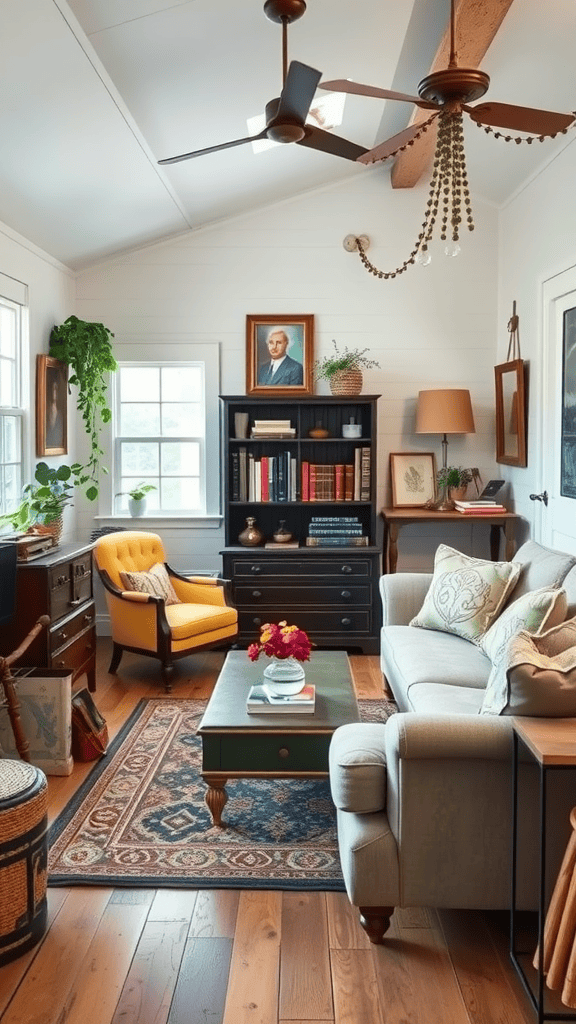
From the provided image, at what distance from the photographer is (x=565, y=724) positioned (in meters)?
2.14

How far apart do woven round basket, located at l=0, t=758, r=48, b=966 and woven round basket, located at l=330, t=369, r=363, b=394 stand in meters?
3.77

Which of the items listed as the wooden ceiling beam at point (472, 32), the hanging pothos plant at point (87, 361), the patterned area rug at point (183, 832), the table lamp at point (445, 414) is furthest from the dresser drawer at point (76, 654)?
the wooden ceiling beam at point (472, 32)

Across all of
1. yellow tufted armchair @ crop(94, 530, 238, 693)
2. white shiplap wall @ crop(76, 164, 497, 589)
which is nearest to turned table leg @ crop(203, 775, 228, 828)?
yellow tufted armchair @ crop(94, 530, 238, 693)

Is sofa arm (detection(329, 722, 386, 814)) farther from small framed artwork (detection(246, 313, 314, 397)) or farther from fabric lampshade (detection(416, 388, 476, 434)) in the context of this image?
small framed artwork (detection(246, 313, 314, 397))

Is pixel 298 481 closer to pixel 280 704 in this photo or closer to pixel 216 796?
pixel 280 704

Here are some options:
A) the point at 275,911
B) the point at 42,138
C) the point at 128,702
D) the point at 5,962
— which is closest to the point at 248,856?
the point at 275,911

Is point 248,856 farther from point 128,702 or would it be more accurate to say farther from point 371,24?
point 371,24

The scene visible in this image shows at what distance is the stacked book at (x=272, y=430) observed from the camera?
5711 mm

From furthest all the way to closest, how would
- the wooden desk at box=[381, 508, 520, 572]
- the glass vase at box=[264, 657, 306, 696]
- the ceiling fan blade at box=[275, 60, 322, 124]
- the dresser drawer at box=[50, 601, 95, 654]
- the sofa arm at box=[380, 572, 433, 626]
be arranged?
the wooden desk at box=[381, 508, 520, 572], the sofa arm at box=[380, 572, 433, 626], the dresser drawer at box=[50, 601, 95, 654], the glass vase at box=[264, 657, 306, 696], the ceiling fan blade at box=[275, 60, 322, 124]

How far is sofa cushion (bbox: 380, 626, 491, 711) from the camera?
132 inches

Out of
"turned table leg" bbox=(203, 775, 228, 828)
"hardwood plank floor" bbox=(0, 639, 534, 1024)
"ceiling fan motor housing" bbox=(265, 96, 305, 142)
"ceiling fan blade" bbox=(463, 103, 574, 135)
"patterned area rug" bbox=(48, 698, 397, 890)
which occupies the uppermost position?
"ceiling fan motor housing" bbox=(265, 96, 305, 142)

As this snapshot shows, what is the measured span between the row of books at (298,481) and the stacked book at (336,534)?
159 mm

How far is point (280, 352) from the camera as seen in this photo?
596 centimetres

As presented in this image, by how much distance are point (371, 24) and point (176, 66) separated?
884mm
